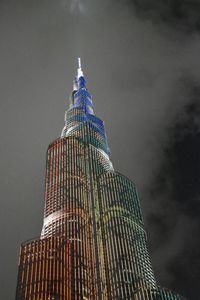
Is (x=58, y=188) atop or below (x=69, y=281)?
atop

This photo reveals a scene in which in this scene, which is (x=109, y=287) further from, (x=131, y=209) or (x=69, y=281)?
(x=131, y=209)

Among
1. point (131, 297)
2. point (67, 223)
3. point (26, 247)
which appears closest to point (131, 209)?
point (67, 223)

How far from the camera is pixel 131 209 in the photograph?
19612 centimetres

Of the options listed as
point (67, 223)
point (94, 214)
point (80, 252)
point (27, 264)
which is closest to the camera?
point (27, 264)

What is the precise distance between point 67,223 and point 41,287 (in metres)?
44.8

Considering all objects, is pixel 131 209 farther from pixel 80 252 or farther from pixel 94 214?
pixel 80 252

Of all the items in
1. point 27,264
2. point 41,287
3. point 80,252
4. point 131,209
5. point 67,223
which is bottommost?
point 41,287

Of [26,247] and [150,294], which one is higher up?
[26,247]

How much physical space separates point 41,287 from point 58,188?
68.6m

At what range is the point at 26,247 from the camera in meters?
153

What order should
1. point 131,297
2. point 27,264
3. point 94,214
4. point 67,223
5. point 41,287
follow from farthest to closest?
point 94,214 < point 67,223 < point 131,297 < point 27,264 < point 41,287

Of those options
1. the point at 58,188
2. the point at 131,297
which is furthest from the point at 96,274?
the point at 58,188

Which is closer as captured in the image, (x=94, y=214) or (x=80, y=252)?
(x=80, y=252)

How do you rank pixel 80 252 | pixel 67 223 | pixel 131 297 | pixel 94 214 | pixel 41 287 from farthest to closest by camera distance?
pixel 94 214 < pixel 67 223 < pixel 80 252 < pixel 131 297 < pixel 41 287
